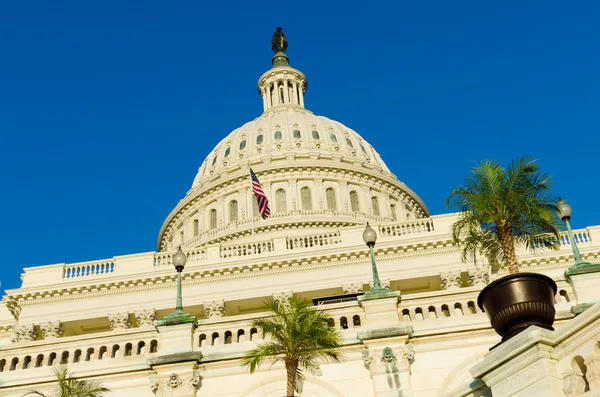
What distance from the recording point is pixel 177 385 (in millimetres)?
18812

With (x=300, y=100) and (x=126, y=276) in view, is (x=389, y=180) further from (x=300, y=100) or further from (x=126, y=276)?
(x=126, y=276)

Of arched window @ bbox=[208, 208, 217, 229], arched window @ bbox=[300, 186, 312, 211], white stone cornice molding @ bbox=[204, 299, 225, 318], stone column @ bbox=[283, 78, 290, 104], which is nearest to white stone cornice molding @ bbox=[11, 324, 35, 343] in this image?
white stone cornice molding @ bbox=[204, 299, 225, 318]

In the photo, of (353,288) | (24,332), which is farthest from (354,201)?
(24,332)

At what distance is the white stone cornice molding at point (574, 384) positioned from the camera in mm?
10898

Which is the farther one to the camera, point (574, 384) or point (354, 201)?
point (354, 201)

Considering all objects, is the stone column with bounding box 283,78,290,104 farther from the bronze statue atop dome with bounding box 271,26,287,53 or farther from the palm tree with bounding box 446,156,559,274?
the palm tree with bounding box 446,156,559,274

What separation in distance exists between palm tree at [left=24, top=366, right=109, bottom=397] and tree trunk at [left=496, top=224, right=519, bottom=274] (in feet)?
36.2

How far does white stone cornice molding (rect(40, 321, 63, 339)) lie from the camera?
49300 mm

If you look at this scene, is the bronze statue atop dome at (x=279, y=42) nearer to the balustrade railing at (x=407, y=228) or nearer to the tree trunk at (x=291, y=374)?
the balustrade railing at (x=407, y=228)

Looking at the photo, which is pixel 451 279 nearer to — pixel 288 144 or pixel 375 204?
pixel 375 204

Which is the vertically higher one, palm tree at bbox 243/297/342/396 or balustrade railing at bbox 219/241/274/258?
balustrade railing at bbox 219/241/274/258

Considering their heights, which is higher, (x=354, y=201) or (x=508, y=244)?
(x=354, y=201)

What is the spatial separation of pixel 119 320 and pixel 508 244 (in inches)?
1320

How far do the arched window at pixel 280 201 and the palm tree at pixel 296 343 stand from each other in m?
61.7
